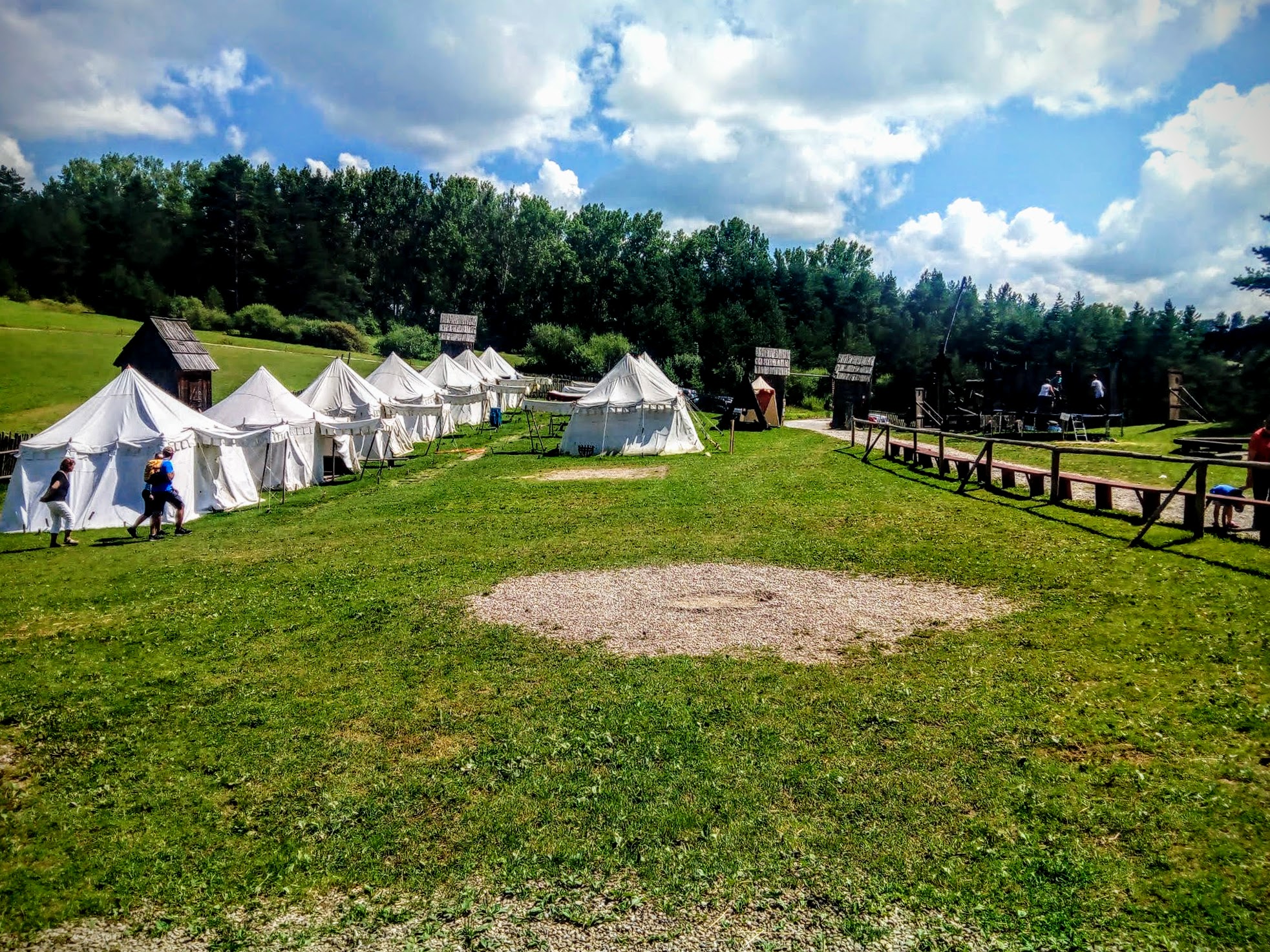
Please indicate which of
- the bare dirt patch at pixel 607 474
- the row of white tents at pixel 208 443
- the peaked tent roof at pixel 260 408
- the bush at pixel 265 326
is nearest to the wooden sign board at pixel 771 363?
the bare dirt patch at pixel 607 474

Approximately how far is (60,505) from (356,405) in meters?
14.4

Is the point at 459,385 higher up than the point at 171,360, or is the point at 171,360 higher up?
the point at 171,360

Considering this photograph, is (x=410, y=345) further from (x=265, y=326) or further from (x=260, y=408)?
(x=260, y=408)

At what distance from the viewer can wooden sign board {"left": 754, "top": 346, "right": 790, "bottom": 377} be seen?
3819cm

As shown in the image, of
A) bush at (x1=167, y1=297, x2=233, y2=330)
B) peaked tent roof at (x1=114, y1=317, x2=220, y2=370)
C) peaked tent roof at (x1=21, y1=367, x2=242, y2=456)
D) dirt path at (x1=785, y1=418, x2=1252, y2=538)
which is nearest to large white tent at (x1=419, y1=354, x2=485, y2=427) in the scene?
peaked tent roof at (x1=114, y1=317, x2=220, y2=370)

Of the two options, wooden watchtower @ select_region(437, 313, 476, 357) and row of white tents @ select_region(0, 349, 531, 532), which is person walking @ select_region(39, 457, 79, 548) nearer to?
row of white tents @ select_region(0, 349, 531, 532)

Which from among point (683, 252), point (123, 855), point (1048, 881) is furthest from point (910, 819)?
point (683, 252)

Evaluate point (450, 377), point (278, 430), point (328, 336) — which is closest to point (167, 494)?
point (278, 430)

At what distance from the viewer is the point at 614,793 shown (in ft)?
21.1

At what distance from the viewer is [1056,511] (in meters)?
15.1

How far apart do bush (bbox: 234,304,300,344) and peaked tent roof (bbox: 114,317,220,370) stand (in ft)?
120

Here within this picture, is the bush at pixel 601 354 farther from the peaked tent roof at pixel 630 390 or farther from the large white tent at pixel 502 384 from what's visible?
the peaked tent roof at pixel 630 390

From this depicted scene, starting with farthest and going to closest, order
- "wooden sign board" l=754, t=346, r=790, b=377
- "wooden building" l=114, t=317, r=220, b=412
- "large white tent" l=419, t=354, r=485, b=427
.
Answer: "large white tent" l=419, t=354, r=485, b=427
"wooden sign board" l=754, t=346, r=790, b=377
"wooden building" l=114, t=317, r=220, b=412

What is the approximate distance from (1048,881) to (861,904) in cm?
128
